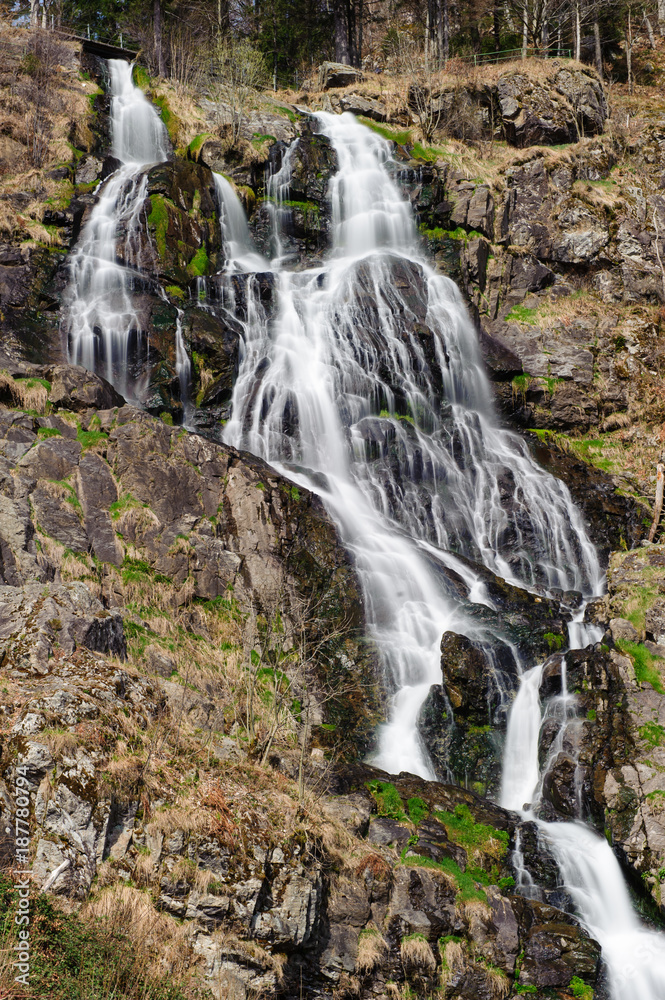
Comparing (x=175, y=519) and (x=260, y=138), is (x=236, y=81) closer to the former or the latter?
(x=260, y=138)

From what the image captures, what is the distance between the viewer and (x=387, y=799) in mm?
11242

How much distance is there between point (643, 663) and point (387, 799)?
5258mm

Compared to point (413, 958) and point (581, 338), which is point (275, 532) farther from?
point (581, 338)

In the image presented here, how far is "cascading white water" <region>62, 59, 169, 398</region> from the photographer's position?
1908cm

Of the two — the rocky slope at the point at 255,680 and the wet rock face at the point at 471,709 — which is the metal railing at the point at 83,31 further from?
the wet rock face at the point at 471,709

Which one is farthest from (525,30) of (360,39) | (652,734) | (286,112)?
(652,734)

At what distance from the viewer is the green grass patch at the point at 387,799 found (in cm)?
1101

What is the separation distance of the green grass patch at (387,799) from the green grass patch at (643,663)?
4.78 meters

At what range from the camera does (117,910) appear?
24.2 ft

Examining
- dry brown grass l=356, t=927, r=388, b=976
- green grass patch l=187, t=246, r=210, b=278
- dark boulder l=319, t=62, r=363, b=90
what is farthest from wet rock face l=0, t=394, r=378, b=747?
dark boulder l=319, t=62, r=363, b=90

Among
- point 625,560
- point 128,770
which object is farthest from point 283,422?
point 128,770

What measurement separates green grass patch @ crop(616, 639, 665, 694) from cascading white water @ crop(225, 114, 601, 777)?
2734 millimetres

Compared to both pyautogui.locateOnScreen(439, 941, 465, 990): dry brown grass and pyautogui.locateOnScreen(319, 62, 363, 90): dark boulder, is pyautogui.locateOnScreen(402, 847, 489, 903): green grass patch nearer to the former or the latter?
pyautogui.locateOnScreen(439, 941, 465, 990): dry brown grass

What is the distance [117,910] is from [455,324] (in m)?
20.4
